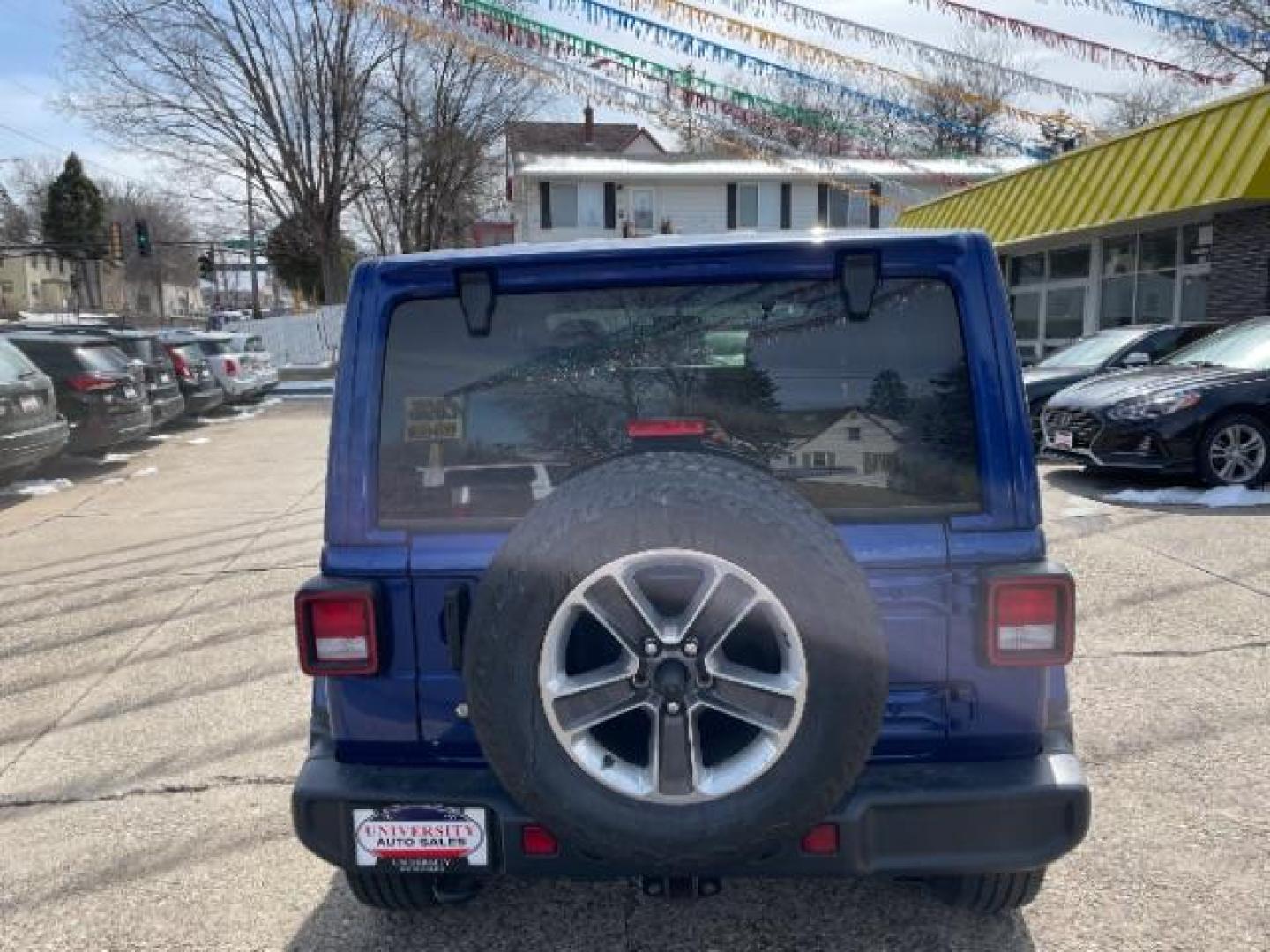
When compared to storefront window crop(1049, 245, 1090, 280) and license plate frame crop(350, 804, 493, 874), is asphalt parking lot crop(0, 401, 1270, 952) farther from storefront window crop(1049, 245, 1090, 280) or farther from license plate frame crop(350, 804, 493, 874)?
storefront window crop(1049, 245, 1090, 280)

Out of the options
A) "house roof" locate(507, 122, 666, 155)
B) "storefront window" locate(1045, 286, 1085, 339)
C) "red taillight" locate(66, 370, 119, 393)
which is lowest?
"red taillight" locate(66, 370, 119, 393)

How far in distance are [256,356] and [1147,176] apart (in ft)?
51.7

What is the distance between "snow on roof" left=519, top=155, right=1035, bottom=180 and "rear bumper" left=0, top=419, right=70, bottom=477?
80.9ft

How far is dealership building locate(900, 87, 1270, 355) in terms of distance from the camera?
41.0 feet

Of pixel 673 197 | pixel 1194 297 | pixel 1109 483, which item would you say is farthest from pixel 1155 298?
pixel 673 197

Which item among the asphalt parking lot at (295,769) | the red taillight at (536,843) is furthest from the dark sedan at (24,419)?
the red taillight at (536,843)

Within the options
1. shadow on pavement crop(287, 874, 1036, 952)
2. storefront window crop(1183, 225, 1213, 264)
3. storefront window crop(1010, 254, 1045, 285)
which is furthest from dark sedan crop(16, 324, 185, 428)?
storefront window crop(1010, 254, 1045, 285)

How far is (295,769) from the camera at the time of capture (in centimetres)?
382

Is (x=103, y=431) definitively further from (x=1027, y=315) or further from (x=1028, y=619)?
(x=1027, y=315)

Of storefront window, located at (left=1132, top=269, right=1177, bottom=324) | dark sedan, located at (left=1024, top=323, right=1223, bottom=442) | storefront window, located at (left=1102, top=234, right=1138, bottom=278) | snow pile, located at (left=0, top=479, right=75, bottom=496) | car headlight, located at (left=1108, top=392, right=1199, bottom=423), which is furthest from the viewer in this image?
storefront window, located at (left=1102, top=234, right=1138, bottom=278)

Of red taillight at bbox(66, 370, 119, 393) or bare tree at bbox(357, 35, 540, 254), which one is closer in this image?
red taillight at bbox(66, 370, 119, 393)

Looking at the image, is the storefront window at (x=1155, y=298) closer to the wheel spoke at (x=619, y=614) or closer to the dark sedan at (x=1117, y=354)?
the dark sedan at (x=1117, y=354)

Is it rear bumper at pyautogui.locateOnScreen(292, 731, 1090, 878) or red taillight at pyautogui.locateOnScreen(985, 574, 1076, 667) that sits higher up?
red taillight at pyautogui.locateOnScreen(985, 574, 1076, 667)

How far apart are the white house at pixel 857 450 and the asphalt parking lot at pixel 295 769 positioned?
1283mm
